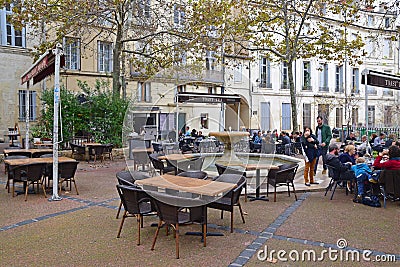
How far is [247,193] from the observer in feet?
25.6

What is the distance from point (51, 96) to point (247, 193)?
9123 mm

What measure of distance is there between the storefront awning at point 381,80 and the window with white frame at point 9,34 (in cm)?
1679

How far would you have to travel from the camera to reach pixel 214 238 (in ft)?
16.7

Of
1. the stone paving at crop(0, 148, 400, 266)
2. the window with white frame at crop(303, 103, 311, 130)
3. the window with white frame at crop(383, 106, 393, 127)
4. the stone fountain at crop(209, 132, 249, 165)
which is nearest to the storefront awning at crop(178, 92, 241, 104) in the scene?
the stone fountain at crop(209, 132, 249, 165)

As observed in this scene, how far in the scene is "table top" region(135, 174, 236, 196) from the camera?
4809 millimetres

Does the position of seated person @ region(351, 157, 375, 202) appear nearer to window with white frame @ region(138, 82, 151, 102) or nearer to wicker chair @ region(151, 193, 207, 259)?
wicker chair @ region(151, 193, 207, 259)

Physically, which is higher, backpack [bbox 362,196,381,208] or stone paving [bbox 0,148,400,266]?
backpack [bbox 362,196,381,208]

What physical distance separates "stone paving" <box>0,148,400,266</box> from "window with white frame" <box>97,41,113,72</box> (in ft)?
54.1

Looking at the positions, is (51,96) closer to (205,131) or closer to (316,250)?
(205,131)

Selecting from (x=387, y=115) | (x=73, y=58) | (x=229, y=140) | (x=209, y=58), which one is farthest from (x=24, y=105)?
(x=387, y=115)

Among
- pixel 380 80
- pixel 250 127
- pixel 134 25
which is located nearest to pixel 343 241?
pixel 250 127

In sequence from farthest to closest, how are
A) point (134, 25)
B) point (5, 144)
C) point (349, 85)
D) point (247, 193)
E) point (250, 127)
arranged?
1. point (349, 85)
2. point (5, 144)
3. point (134, 25)
4. point (250, 127)
5. point (247, 193)

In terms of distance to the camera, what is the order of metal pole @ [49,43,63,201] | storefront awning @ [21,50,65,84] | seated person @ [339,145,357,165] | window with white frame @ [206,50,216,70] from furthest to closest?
window with white frame @ [206,50,216,70], seated person @ [339,145,357,165], storefront awning @ [21,50,65,84], metal pole @ [49,43,63,201]

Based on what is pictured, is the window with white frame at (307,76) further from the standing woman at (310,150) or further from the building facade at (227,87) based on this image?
the standing woman at (310,150)
